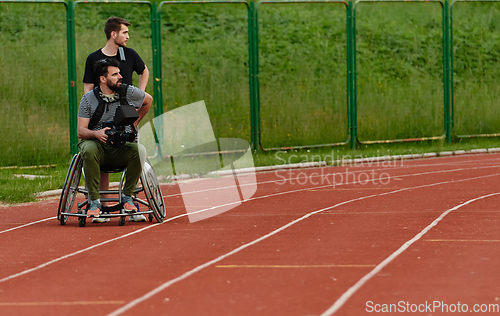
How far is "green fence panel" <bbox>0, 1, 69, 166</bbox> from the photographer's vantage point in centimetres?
1582

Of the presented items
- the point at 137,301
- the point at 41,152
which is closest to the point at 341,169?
the point at 41,152

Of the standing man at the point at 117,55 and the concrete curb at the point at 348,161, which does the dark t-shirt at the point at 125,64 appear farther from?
the concrete curb at the point at 348,161

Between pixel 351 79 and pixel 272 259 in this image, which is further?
pixel 351 79

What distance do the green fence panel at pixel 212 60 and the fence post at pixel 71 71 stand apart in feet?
6.56

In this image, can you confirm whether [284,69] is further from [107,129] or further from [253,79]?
[107,129]

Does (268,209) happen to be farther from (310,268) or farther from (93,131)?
(310,268)

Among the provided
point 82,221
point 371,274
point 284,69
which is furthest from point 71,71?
point 371,274

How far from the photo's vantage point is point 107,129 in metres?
8.88

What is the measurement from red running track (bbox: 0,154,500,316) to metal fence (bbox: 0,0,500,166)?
16.3 ft

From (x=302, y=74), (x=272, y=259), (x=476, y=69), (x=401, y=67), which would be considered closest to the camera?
(x=272, y=259)

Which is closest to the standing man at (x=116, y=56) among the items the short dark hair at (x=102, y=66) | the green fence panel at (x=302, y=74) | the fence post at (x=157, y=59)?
the short dark hair at (x=102, y=66)

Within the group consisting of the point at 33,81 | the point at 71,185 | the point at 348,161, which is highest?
the point at 33,81

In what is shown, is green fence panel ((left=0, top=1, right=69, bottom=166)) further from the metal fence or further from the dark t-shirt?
the dark t-shirt

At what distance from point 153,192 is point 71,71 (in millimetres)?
7301
